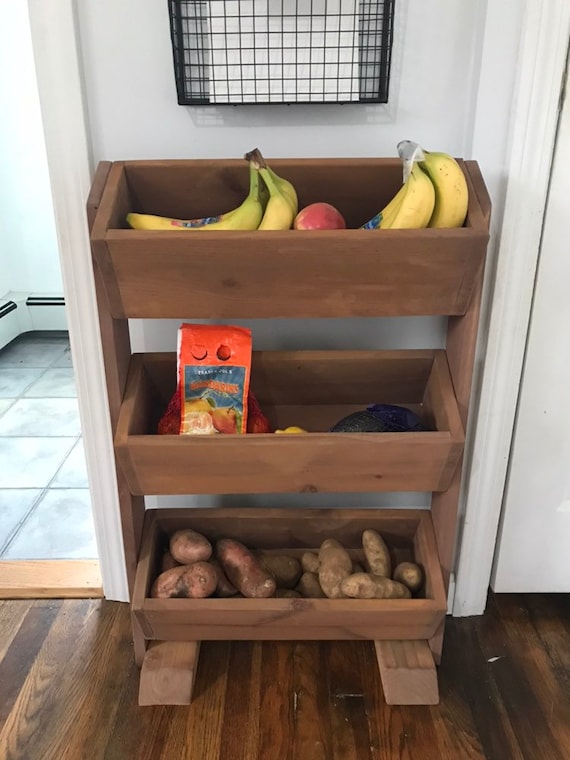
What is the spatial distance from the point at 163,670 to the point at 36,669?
0.96 feet

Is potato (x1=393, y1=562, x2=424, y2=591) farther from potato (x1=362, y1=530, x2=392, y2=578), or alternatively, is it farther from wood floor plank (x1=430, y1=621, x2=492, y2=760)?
wood floor plank (x1=430, y1=621, x2=492, y2=760)

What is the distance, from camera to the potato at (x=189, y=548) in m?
1.39

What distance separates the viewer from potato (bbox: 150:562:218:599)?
52.2 inches

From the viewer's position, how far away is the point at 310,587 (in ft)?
4.60

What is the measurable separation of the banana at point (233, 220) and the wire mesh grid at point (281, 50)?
18cm

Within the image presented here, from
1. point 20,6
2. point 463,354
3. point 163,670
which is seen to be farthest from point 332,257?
point 20,6

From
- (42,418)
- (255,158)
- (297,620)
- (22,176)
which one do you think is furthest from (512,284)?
(22,176)

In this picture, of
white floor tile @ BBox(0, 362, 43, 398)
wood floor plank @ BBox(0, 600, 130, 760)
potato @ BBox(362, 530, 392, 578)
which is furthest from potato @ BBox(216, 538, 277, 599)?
white floor tile @ BBox(0, 362, 43, 398)

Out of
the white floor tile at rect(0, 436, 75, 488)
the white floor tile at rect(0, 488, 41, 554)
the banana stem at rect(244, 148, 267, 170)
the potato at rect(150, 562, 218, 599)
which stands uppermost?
the banana stem at rect(244, 148, 267, 170)

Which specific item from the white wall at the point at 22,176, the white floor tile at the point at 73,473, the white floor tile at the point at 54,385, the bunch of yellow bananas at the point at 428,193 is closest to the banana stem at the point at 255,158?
the bunch of yellow bananas at the point at 428,193

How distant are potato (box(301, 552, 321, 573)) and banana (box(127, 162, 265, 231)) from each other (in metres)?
0.70

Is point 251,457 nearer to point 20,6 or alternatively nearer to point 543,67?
point 543,67

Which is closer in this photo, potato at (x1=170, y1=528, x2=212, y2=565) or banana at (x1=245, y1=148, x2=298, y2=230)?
banana at (x1=245, y1=148, x2=298, y2=230)

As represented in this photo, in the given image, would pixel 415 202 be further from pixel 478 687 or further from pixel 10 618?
pixel 10 618
